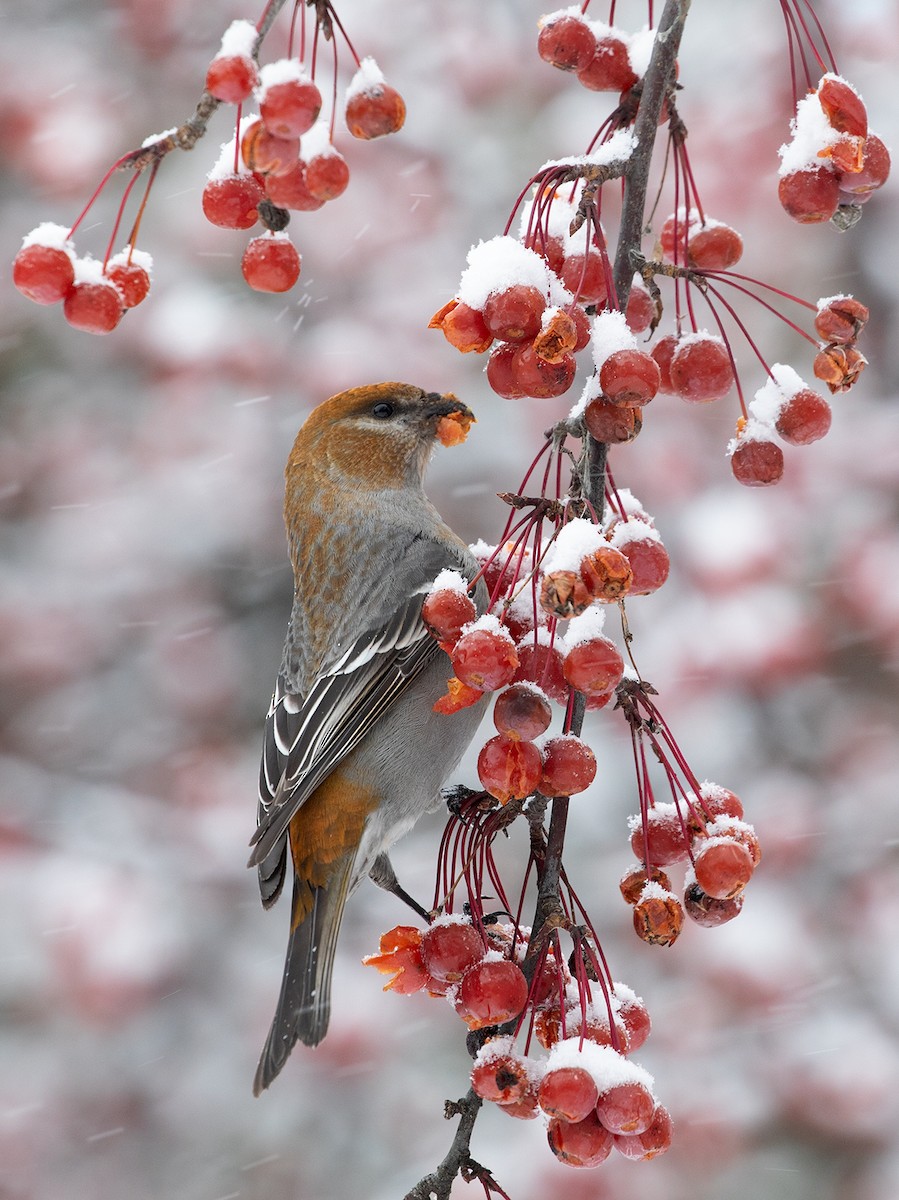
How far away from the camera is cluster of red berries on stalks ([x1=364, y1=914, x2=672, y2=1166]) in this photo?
48.9 inches

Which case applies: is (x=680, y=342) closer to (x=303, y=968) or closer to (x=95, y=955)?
(x=303, y=968)

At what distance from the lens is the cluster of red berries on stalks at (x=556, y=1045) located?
4.07 ft

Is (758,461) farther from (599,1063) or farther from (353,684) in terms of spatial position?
(353,684)

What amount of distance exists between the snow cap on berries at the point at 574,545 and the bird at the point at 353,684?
98cm

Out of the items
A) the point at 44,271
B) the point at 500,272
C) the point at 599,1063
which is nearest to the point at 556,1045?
the point at 599,1063

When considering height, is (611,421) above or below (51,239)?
below

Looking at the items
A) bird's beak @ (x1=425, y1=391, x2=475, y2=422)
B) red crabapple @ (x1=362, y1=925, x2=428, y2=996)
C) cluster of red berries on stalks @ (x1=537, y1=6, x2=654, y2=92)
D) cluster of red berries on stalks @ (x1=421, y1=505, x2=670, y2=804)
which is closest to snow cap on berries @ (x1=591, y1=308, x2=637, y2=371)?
cluster of red berries on stalks @ (x1=421, y1=505, x2=670, y2=804)

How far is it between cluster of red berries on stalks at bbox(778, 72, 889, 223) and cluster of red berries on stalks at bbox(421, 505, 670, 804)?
1.35ft

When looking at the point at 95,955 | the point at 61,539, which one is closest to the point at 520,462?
the point at 61,539

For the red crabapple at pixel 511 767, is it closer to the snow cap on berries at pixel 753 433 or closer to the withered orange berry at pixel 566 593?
the withered orange berry at pixel 566 593

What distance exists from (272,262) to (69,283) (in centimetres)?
24

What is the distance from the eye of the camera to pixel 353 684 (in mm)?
2316

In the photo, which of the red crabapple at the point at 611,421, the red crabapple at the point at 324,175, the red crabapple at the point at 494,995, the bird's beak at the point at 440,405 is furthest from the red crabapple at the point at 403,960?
the bird's beak at the point at 440,405

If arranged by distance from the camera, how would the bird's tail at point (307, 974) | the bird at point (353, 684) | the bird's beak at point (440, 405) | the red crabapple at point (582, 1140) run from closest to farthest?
the red crabapple at point (582, 1140), the bird's tail at point (307, 974), the bird at point (353, 684), the bird's beak at point (440, 405)
